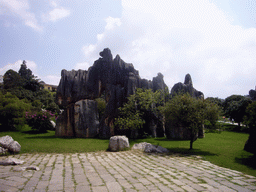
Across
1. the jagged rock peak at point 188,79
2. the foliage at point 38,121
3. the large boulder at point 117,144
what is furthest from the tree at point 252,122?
the foliage at point 38,121

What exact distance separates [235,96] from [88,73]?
104 ft

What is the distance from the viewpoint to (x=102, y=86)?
20.2m

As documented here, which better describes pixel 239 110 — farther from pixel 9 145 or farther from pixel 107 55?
pixel 9 145

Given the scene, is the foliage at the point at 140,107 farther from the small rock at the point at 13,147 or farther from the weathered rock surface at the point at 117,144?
the small rock at the point at 13,147

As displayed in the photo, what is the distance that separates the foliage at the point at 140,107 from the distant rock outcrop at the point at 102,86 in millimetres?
1177

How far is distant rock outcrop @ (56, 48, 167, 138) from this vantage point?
18750mm

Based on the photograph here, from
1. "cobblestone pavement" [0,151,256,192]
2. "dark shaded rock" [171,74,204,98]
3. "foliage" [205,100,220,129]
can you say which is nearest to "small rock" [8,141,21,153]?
"cobblestone pavement" [0,151,256,192]

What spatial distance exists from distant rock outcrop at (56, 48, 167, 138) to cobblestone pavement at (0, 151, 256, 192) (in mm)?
11067

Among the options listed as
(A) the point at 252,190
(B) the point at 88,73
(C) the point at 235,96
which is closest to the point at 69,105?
(B) the point at 88,73

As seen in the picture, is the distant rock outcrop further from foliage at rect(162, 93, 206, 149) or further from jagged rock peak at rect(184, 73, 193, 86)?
foliage at rect(162, 93, 206, 149)

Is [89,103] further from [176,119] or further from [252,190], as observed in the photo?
[252,190]

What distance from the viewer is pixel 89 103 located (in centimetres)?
1916

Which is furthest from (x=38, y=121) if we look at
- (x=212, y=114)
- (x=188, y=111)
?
(x=212, y=114)

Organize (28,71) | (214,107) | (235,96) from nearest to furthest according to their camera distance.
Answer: (214,107) < (235,96) < (28,71)
